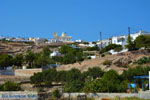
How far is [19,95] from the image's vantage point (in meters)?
27.7

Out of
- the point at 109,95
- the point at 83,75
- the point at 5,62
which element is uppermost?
the point at 5,62

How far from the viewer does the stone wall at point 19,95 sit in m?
27.2

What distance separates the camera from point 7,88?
32.3 m

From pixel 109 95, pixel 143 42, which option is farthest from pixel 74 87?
pixel 143 42

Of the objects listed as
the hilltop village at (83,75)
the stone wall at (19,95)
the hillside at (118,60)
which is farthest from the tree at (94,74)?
the stone wall at (19,95)

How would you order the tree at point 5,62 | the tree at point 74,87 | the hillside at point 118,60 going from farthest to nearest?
1. the tree at point 5,62
2. the hillside at point 118,60
3. the tree at point 74,87

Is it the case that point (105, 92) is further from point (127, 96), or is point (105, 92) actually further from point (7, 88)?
point (7, 88)

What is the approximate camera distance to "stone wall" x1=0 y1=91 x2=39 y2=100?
2722 cm

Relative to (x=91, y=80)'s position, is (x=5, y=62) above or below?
above

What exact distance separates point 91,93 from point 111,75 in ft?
28.2

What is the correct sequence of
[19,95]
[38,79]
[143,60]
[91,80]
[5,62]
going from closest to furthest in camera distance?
[19,95], [91,80], [38,79], [143,60], [5,62]

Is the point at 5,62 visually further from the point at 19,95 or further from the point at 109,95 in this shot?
the point at 109,95

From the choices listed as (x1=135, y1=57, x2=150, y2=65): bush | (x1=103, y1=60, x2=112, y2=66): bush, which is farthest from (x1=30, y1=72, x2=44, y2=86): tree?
(x1=135, y1=57, x2=150, y2=65): bush

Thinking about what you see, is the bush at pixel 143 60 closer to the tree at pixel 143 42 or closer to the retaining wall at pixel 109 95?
the tree at pixel 143 42
